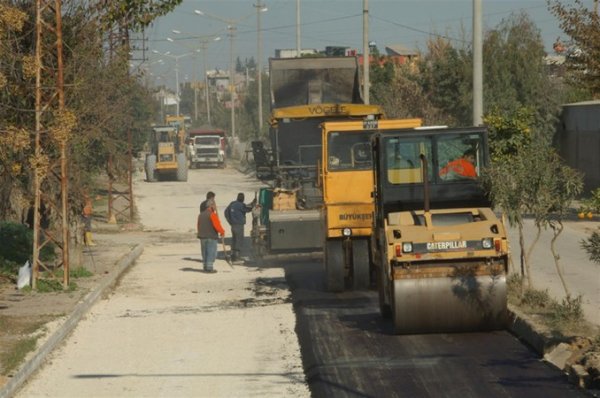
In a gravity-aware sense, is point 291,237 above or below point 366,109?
below

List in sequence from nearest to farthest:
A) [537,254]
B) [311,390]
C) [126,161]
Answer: [311,390], [537,254], [126,161]

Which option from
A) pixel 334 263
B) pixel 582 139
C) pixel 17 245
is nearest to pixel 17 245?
pixel 17 245

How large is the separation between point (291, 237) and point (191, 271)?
3.69 metres

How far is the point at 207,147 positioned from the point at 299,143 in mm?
53847

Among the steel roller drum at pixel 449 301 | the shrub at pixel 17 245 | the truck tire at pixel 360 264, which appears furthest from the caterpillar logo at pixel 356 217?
the shrub at pixel 17 245

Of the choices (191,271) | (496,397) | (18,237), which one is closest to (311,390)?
(496,397)

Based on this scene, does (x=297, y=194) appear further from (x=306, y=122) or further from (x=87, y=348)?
(x=87, y=348)

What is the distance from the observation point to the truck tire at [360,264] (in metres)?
20.0

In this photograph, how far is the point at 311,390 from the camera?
1259cm

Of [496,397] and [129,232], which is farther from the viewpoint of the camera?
[129,232]

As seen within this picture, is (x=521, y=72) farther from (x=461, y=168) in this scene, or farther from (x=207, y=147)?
(x=207, y=147)

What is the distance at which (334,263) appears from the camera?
2000 centimetres

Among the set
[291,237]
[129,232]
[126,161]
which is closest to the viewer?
[291,237]

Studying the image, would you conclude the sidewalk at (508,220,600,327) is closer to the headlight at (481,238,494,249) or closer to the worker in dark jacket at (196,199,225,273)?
the headlight at (481,238,494,249)
